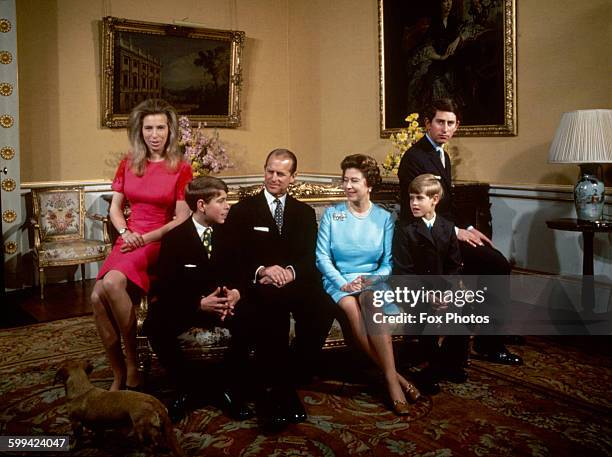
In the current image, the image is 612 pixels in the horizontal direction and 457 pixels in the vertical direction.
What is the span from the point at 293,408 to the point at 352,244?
2.95ft

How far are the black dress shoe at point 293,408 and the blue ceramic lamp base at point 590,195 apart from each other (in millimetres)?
2310

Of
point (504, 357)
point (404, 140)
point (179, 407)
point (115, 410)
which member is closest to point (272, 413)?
point (179, 407)

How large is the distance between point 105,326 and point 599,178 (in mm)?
3208

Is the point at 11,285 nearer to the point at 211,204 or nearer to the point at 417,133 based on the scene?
the point at 211,204

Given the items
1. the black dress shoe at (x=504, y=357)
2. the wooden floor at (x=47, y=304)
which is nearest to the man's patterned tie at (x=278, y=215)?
the black dress shoe at (x=504, y=357)

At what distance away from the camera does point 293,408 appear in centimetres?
279

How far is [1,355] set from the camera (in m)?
3.85

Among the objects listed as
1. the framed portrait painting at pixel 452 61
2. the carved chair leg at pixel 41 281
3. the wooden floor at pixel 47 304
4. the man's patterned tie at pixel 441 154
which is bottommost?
the wooden floor at pixel 47 304

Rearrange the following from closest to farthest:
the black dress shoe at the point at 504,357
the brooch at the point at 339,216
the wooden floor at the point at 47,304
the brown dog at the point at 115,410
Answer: the brown dog at the point at 115,410
the brooch at the point at 339,216
the black dress shoe at the point at 504,357
the wooden floor at the point at 47,304

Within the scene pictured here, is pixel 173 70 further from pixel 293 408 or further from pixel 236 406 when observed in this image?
pixel 293 408

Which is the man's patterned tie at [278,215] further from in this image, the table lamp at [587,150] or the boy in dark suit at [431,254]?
the table lamp at [587,150]

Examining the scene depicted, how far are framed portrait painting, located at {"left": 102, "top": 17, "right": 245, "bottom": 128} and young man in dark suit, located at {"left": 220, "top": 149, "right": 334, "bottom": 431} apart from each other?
3.76m

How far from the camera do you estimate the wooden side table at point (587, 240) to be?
3795 millimetres

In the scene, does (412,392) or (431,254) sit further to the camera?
(431,254)
